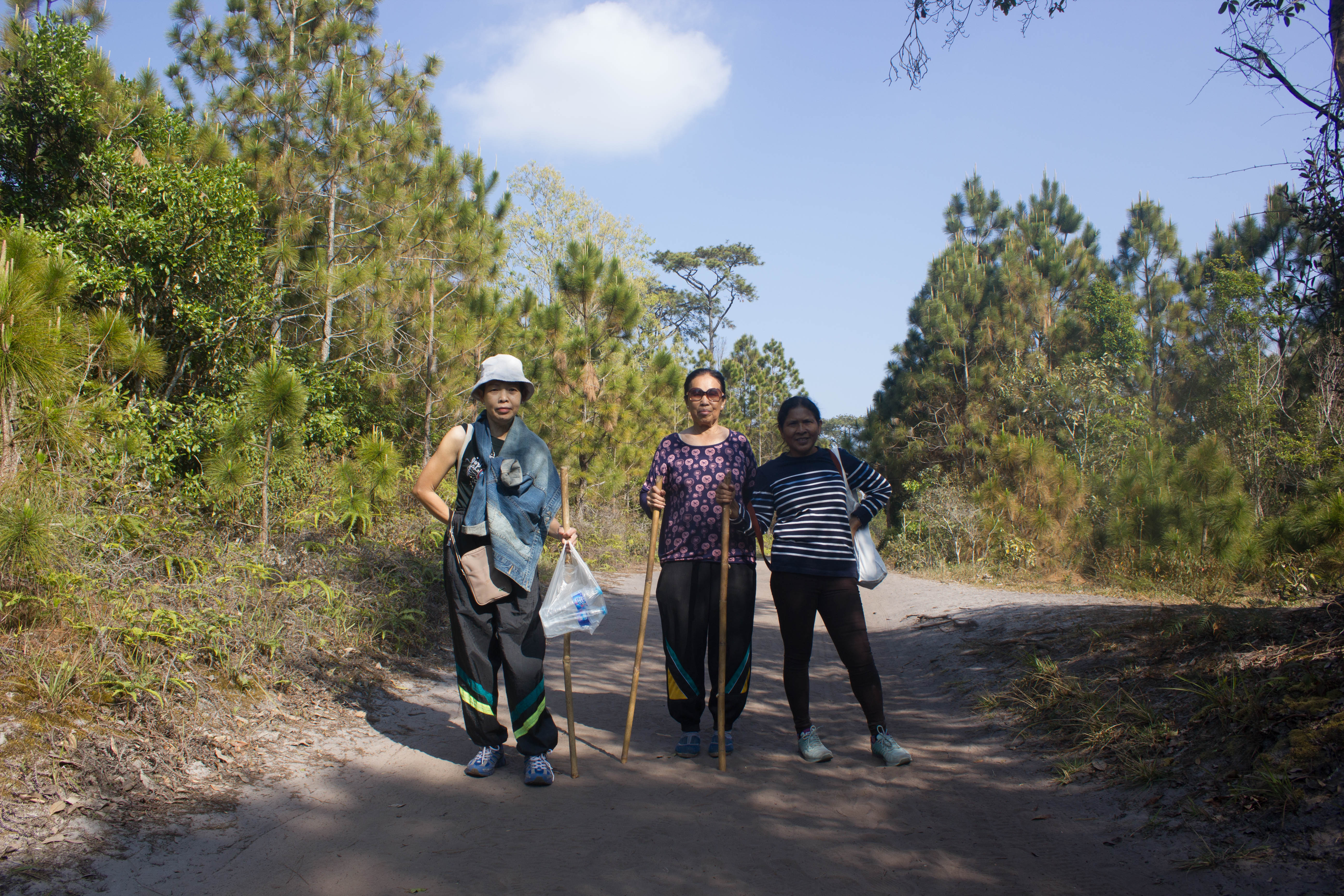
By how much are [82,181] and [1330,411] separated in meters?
15.2

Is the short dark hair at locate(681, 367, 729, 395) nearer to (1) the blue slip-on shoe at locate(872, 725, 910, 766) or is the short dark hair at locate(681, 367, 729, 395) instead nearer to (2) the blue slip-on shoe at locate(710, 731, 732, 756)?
(2) the blue slip-on shoe at locate(710, 731, 732, 756)

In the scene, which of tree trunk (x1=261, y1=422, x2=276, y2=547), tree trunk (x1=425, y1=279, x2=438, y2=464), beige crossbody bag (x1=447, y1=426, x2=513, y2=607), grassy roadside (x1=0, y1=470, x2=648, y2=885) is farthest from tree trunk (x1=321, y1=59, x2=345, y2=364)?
beige crossbody bag (x1=447, y1=426, x2=513, y2=607)

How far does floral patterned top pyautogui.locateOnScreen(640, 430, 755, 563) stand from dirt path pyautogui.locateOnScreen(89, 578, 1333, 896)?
1.06 meters

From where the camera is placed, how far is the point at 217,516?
761 cm

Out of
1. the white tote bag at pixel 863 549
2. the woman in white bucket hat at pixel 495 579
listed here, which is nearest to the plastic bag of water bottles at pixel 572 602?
the woman in white bucket hat at pixel 495 579

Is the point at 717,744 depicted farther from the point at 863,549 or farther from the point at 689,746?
the point at 863,549

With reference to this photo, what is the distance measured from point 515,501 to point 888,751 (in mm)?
2185

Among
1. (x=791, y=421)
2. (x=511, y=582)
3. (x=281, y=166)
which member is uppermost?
(x=281, y=166)

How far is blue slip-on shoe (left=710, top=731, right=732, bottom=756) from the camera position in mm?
4211

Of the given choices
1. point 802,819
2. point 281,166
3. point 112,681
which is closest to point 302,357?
point 281,166

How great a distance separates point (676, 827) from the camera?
3.24 meters

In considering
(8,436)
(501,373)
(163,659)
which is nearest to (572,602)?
(501,373)

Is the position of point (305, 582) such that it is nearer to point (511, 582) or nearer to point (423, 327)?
point (511, 582)

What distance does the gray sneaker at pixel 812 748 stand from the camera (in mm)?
4016
